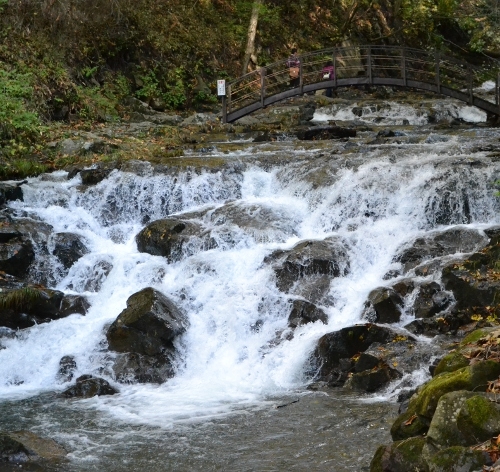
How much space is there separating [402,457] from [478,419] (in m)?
0.70

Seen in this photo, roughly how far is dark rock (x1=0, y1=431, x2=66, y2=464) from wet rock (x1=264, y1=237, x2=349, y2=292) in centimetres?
483

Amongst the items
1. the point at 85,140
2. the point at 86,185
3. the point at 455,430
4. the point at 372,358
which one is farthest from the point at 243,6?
the point at 455,430

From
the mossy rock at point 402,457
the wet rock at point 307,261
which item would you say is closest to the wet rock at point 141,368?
the wet rock at point 307,261

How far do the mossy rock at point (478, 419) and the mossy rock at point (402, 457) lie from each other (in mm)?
408

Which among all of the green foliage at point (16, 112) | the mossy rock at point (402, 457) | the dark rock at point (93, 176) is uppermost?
the green foliage at point (16, 112)

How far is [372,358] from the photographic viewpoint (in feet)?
30.2

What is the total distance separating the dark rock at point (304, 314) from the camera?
10.8 metres

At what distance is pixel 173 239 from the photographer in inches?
514

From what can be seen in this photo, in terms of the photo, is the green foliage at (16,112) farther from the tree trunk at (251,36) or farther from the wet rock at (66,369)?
the tree trunk at (251,36)

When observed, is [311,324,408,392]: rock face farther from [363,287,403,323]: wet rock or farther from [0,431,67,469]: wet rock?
[0,431,67,469]: wet rock

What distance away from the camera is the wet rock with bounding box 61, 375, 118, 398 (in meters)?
9.72

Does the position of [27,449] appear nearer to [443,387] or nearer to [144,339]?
[144,339]

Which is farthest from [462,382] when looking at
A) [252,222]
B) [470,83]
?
[470,83]

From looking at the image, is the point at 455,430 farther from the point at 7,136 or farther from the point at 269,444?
the point at 7,136
